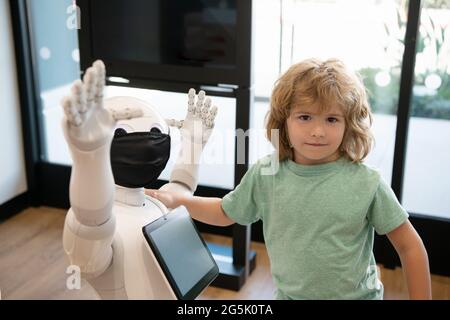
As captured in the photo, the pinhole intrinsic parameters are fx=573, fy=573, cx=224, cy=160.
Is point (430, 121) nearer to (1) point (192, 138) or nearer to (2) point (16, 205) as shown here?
(1) point (192, 138)

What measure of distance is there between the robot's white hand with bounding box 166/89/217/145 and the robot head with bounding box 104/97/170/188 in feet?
0.27

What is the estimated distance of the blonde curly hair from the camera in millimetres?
827

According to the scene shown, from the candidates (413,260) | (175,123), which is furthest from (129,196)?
(413,260)

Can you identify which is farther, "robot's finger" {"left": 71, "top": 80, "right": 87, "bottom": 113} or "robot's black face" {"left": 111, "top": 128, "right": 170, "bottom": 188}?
"robot's black face" {"left": 111, "top": 128, "right": 170, "bottom": 188}

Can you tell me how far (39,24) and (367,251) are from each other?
73.1 inches

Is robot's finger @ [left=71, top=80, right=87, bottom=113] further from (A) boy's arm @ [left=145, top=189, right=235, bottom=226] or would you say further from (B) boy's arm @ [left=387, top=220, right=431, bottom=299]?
(B) boy's arm @ [left=387, top=220, right=431, bottom=299]

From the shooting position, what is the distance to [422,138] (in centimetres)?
196

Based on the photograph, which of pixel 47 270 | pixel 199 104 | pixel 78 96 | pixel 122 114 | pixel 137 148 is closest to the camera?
pixel 78 96

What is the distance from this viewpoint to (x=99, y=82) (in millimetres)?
576

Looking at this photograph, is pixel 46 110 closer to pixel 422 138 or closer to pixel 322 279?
pixel 422 138

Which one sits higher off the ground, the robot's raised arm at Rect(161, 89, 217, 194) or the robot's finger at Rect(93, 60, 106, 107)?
the robot's finger at Rect(93, 60, 106, 107)

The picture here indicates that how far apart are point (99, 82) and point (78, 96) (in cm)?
3

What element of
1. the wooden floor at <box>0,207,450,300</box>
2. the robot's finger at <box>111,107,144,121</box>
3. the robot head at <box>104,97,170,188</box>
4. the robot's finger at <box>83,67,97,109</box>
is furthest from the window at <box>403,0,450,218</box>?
the robot's finger at <box>83,67,97,109</box>

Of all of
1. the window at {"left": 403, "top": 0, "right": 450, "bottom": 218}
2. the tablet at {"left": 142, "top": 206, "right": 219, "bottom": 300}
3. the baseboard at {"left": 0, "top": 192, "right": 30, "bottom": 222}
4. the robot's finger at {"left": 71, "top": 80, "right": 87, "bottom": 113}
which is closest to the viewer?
the robot's finger at {"left": 71, "top": 80, "right": 87, "bottom": 113}
